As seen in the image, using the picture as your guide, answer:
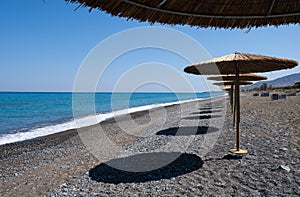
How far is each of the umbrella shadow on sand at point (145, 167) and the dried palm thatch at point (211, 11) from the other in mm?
2497

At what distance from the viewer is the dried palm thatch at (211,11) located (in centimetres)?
165

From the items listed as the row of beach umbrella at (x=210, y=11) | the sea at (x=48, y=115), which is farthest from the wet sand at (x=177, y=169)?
the sea at (x=48, y=115)

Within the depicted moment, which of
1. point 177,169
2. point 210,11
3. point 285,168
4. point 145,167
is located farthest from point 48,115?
point 210,11

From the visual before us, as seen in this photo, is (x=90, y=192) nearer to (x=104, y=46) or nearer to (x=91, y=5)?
(x=104, y=46)

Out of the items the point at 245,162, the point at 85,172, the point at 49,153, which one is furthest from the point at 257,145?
the point at 49,153

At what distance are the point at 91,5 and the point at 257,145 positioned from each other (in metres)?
4.59

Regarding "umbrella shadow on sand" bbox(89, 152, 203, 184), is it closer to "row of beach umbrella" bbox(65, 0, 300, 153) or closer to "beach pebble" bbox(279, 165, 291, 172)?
"beach pebble" bbox(279, 165, 291, 172)

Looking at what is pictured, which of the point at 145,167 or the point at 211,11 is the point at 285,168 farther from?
the point at 211,11

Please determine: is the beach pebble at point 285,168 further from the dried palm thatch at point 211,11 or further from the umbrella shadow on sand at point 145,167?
the dried palm thatch at point 211,11

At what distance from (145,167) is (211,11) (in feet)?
10.0

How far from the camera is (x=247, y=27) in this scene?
2.08 m

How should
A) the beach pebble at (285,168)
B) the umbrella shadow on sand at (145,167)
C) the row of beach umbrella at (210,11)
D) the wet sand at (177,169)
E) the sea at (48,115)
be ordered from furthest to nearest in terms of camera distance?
the sea at (48,115) → the umbrella shadow on sand at (145,167) → the beach pebble at (285,168) → the wet sand at (177,169) → the row of beach umbrella at (210,11)

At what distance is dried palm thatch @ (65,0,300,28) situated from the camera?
165 cm

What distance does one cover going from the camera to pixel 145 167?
4258 mm
